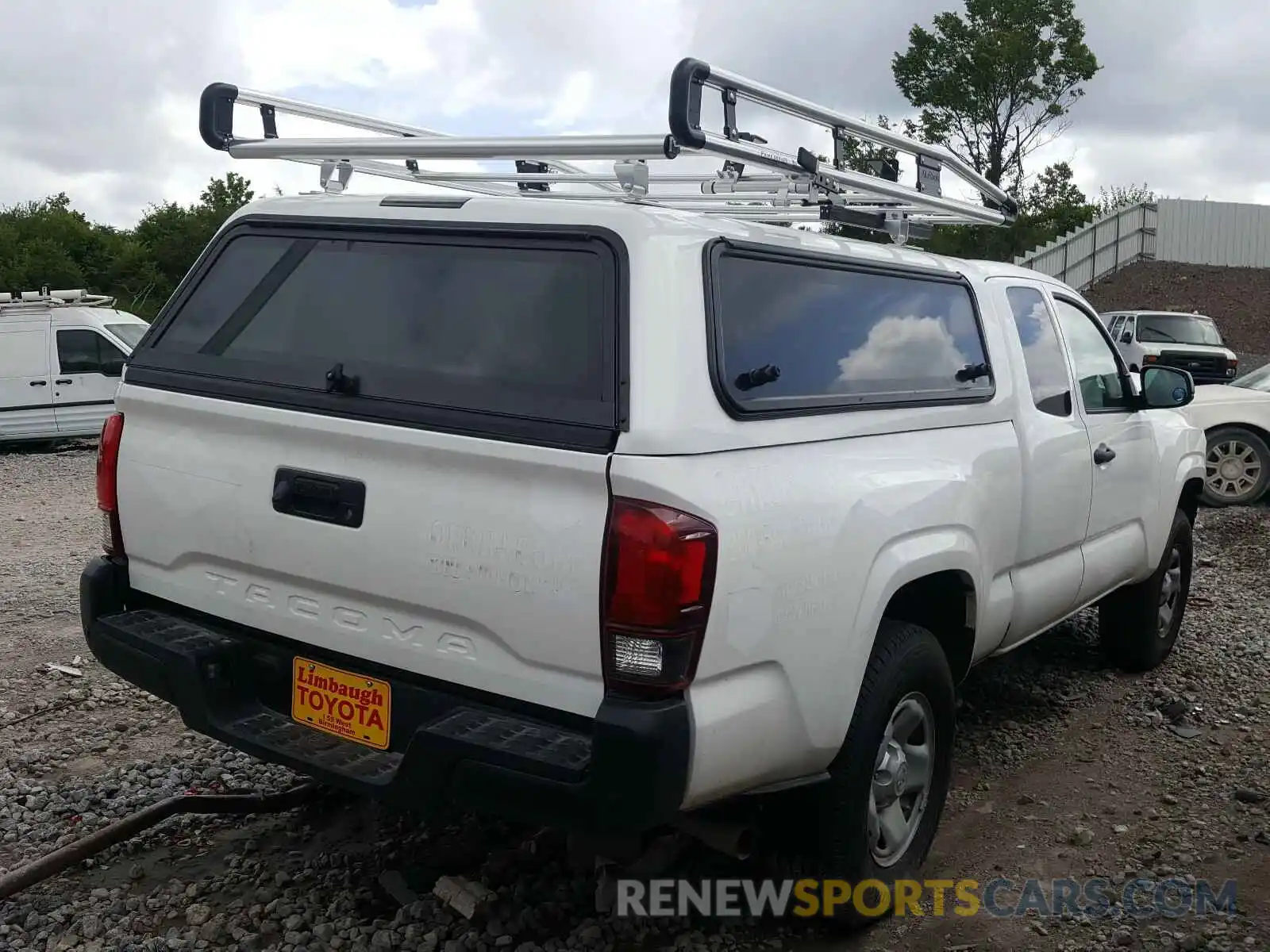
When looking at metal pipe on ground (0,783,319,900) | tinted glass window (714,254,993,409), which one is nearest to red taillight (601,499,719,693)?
tinted glass window (714,254,993,409)

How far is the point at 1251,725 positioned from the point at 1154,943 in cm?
209

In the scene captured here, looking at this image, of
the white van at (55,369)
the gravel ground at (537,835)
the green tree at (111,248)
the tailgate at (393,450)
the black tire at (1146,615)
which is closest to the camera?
the tailgate at (393,450)

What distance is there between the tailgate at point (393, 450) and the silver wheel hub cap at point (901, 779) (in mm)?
1106

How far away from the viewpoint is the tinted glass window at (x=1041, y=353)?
4395 mm

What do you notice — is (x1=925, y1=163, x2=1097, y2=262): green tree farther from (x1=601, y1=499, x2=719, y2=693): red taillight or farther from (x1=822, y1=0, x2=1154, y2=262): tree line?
(x1=601, y1=499, x2=719, y2=693): red taillight

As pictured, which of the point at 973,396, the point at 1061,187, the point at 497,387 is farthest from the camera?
the point at 1061,187

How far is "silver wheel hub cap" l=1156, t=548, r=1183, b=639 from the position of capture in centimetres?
563

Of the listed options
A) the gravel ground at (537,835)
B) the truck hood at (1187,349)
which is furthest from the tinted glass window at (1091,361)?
the truck hood at (1187,349)

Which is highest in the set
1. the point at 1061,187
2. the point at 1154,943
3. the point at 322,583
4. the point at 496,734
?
the point at 1061,187

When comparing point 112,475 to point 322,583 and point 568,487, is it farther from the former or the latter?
point 568,487

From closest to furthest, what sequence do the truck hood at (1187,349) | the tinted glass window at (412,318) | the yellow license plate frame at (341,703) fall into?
the tinted glass window at (412,318), the yellow license plate frame at (341,703), the truck hood at (1187,349)

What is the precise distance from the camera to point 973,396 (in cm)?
393

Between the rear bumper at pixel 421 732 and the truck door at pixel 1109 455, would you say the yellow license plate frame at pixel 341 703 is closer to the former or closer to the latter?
the rear bumper at pixel 421 732

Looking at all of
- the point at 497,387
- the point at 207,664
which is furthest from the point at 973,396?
the point at 207,664
